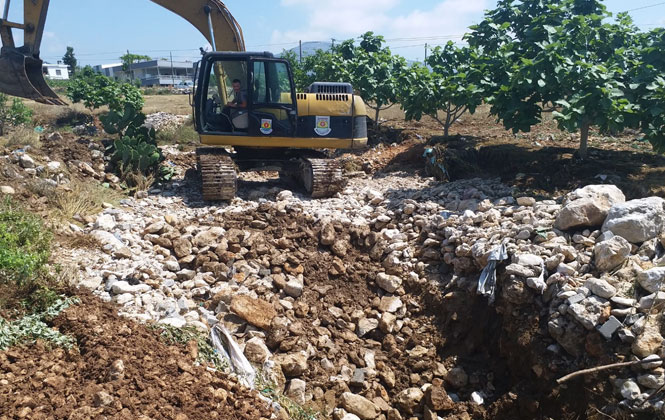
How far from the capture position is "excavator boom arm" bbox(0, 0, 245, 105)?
30.6ft

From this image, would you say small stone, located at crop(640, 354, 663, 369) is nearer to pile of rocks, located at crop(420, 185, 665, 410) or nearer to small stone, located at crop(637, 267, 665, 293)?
pile of rocks, located at crop(420, 185, 665, 410)

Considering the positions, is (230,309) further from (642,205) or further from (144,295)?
(642,205)

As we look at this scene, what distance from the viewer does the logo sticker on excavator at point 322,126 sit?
822cm

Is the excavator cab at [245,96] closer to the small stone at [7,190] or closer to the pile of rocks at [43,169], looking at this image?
the pile of rocks at [43,169]

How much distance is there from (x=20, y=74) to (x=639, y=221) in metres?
10.3

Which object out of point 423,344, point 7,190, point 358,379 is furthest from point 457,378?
point 7,190

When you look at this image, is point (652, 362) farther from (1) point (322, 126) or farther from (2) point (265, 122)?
(2) point (265, 122)

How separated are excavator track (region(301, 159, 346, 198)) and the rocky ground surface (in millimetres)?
981

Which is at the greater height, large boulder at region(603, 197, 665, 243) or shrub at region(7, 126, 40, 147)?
shrub at region(7, 126, 40, 147)

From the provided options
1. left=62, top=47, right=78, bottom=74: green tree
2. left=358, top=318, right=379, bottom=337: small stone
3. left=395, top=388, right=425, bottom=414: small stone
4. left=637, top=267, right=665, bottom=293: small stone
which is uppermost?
left=62, top=47, right=78, bottom=74: green tree

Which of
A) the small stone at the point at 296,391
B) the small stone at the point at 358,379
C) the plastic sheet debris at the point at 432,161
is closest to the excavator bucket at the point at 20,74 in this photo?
the plastic sheet debris at the point at 432,161

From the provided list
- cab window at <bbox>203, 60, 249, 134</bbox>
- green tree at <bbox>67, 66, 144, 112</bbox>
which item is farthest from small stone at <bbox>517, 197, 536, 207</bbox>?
green tree at <bbox>67, 66, 144, 112</bbox>

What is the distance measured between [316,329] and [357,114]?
171 inches

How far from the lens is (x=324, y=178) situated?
7.73 metres
